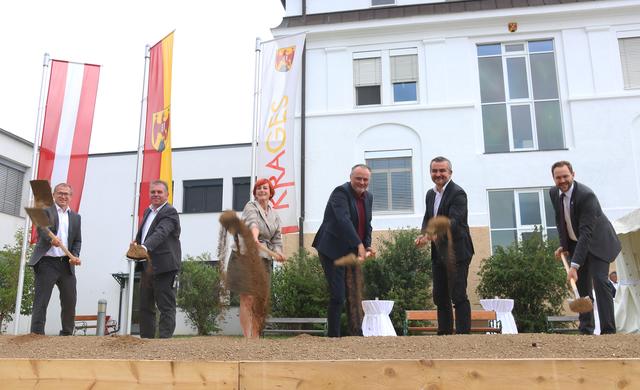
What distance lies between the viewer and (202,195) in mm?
20797

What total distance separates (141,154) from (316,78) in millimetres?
6995

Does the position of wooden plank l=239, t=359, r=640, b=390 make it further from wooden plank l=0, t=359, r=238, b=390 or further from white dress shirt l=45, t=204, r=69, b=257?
white dress shirt l=45, t=204, r=69, b=257

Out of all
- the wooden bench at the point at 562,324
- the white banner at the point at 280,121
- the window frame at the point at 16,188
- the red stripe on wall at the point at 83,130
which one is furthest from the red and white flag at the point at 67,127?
the window frame at the point at 16,188

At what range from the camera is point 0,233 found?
20.2m

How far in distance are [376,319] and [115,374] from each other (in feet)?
24.4

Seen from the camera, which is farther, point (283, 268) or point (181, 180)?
point (181, 180)

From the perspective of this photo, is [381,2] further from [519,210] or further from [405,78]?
[519,210]

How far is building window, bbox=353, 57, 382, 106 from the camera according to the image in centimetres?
1641

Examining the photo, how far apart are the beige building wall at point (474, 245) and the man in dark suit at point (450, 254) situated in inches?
338

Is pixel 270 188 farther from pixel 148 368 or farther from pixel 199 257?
pixel 199 257

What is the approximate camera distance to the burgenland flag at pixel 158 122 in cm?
1093

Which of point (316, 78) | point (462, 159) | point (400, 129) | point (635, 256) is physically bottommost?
point (635, 256)

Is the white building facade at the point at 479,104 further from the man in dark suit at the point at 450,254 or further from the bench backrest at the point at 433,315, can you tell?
the man in dark suit at the point at 450,254

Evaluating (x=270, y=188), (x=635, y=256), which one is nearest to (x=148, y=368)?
(x=270, y=188)
